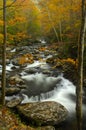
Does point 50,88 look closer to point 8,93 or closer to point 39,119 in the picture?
point 8,93

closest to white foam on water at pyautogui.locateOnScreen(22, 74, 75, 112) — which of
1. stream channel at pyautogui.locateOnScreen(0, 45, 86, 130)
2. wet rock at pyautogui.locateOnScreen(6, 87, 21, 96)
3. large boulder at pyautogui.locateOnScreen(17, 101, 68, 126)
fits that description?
stream channel at pyautogui.locateOnScreen(0, 45, 86, 130)

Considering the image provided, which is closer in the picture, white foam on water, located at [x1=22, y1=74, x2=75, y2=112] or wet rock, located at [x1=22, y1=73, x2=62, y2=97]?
white foam on water, located at [x1=22, y1=74, x2=75, y2=112]

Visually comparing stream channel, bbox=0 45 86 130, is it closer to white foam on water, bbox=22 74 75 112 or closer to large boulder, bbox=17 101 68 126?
white foam on water, bbox=22 74 75 112

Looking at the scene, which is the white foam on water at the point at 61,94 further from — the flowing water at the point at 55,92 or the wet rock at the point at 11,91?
the wet rock at the point at 11,91

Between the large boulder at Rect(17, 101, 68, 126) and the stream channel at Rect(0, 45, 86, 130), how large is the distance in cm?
46

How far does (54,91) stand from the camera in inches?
697

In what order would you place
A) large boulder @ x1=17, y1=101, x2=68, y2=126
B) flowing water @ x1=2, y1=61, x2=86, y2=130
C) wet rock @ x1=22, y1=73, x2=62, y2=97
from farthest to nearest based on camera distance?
wet rock @ x1=22, y1=73, x2=62, y2=97 → flowing water @ x1=2, y1=61, x2=86, y2=130 → large boulder @ x1=17, y1=101, x2=68, y2=126

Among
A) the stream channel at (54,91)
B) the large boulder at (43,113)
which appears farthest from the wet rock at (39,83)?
the large boulder at (43,113)

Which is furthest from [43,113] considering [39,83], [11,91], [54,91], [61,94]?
[39,83]

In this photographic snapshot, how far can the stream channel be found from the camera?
13115mm

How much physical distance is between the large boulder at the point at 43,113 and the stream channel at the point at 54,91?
46cm

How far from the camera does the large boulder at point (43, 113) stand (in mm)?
11578

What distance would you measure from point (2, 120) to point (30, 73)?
12608 millimetres

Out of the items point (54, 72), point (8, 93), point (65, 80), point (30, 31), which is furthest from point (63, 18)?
point (30, 31)
